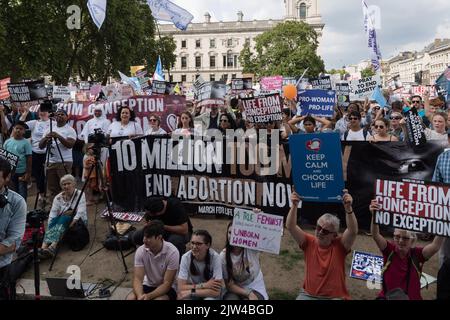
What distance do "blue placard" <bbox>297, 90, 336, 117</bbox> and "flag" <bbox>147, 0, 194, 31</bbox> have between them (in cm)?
435

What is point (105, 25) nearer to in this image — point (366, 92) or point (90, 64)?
point (90, 64)

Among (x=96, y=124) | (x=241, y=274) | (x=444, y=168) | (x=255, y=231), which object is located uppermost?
(x=96, y=124)

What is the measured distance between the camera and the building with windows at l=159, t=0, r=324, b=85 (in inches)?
3615

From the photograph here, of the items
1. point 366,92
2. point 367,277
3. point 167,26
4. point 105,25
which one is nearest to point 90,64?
point 105,25

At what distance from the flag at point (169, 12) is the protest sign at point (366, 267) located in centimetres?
804

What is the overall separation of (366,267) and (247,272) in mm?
1755

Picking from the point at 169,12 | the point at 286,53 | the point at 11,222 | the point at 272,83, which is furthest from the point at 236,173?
the point at 286,53

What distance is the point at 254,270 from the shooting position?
392 centimetres

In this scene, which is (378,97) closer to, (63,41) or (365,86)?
(365,86)

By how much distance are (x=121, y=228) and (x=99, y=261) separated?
2.52 ft

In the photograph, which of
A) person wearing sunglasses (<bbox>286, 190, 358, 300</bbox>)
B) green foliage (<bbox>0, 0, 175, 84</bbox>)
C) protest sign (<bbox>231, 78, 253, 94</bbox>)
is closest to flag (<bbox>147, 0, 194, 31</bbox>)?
green foliage (<bbox>0, 0, 175, 84</bbox>)

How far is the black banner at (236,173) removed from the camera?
5660 millimetres

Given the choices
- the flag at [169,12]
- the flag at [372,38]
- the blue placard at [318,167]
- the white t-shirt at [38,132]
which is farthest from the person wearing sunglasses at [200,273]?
the flag at [372,38]

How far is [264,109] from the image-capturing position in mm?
7148
